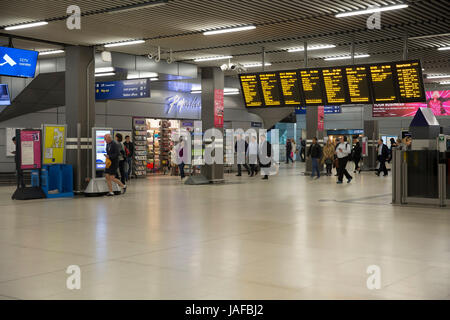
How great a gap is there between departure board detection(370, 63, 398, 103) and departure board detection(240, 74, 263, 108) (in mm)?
3383

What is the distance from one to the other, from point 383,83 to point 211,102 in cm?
695

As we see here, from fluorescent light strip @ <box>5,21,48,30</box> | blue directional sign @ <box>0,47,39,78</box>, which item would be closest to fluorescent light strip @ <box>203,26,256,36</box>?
fluorescent light strip @ <box>5,21,48,30</box>

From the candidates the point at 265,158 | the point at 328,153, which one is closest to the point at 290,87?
the point at 265,158

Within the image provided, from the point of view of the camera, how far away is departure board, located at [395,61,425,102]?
1348 centimetres

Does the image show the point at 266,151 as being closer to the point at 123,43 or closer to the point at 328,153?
the point at 328,153

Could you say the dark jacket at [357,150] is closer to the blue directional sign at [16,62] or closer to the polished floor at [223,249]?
the polished floor at [223,249]

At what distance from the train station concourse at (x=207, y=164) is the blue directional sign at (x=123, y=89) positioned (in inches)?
2.5

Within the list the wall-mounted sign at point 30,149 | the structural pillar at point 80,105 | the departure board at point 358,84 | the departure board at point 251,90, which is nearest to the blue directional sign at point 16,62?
the wall-mounted sign at point 30,149

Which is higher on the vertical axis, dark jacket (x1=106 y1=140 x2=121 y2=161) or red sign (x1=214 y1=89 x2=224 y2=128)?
red sign (x1=214 y1=89 x2=224 y2=128)

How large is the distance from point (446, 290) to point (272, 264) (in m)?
1.85

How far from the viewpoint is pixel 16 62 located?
13.6 metres

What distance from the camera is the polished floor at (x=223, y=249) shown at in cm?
513

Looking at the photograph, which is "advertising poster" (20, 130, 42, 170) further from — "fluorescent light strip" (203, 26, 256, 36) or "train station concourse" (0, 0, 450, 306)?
"fluorescent light strip" (203, 26, 256, 36)
